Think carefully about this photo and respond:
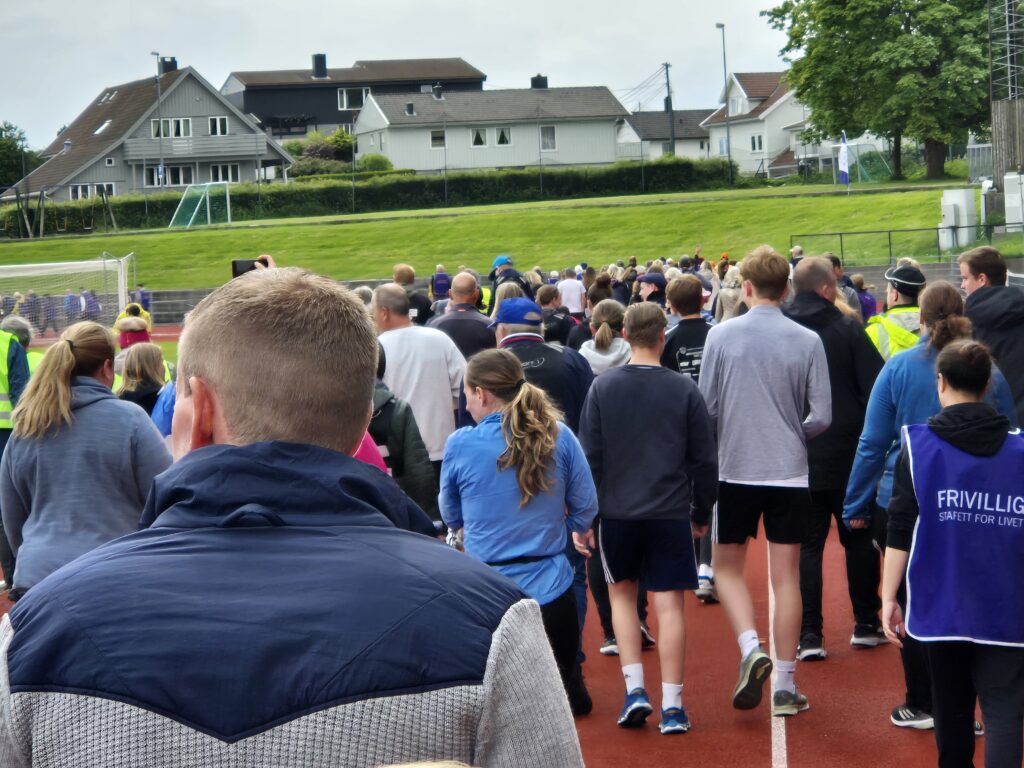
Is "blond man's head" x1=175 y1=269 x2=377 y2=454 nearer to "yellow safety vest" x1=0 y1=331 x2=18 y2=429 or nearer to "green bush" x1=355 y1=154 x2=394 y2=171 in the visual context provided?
"yellow safety vest" x1=0 y1=331 x2=18 y2=429

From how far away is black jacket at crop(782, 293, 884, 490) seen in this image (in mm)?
7539

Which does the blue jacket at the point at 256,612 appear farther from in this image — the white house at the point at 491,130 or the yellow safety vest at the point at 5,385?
the white house at the point at 491,130

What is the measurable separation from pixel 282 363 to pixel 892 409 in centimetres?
487

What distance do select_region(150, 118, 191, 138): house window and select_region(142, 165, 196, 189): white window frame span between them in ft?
6.87

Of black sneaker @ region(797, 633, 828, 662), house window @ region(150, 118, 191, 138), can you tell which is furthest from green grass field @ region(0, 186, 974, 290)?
black sneaker @ region(797, 633, 828, 662)

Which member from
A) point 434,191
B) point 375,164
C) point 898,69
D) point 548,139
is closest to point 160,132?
point 375,164

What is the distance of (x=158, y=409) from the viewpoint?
23.9 ft

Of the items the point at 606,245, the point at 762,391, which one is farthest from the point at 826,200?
the point at 762,391

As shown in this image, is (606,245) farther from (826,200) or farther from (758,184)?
(758,184)

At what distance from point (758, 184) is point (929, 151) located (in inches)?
391

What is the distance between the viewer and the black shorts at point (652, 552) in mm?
6492

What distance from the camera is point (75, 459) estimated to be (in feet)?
18.5

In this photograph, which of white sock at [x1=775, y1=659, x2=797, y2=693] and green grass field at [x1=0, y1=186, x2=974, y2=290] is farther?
green grass field at [x1=0, y1=186, x2=974, y2=290]

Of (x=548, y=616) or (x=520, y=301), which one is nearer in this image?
(x=548, y=616)
